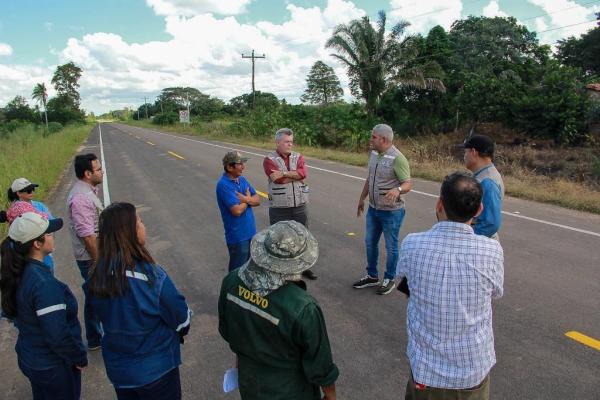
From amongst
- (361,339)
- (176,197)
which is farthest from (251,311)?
(176,197)

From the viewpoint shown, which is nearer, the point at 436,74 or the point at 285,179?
the point at 285,179

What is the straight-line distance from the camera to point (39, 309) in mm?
2455

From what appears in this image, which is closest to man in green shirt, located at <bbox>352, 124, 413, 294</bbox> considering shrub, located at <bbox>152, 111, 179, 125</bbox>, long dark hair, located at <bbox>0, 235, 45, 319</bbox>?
long dark hair, located at <bbox>0, 235, 45, 319</bbox>

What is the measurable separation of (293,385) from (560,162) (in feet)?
58.5

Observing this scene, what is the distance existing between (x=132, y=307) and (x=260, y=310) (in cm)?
78

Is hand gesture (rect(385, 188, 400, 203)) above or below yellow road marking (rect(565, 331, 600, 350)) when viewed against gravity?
above

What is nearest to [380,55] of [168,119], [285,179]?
[285,179]

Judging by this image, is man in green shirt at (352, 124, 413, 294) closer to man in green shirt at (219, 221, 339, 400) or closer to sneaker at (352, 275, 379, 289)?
sneaker at (352, 275, 379, 289)

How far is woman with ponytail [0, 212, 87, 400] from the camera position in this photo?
2480 millimetres

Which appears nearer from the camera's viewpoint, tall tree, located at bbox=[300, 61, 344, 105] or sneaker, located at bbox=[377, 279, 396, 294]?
sneaker, located at bbox=[377, 279, 396, 294]

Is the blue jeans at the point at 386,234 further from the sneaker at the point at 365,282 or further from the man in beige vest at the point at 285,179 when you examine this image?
the man in beige vest at the point at 285,179

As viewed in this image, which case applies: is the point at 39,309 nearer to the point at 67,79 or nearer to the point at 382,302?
the point at 382,302

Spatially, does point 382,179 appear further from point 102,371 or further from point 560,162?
point 560,162

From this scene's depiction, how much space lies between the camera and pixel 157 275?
2.35 m
